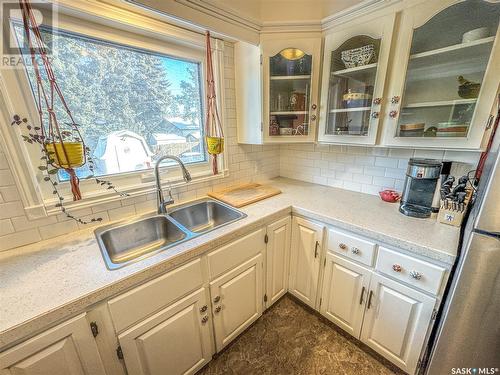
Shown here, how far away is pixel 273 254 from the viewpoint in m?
1.47

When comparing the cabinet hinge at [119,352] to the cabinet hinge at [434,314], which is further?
the cabinet hinge at [434,314]

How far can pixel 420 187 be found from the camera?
1251 mm

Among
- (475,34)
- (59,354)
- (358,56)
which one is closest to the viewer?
(59,354)

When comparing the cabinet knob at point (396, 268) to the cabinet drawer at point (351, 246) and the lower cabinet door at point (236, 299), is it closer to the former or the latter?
the cabinet drawer at point (351, 246)

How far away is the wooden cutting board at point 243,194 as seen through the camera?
1.50m

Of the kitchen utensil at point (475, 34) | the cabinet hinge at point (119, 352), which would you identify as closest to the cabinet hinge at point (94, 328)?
the cabinet hinge at point (119, 352)

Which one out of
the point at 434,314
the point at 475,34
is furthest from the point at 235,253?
the point at 475,34

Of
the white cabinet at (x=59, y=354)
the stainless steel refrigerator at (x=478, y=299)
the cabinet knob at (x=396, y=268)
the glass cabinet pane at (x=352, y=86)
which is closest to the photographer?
the white cabinet at (x=59, y=354)

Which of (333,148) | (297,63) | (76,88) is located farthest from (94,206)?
(333,148)

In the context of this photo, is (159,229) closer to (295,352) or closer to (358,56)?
(295,352)

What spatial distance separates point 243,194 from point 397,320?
121 centimetres

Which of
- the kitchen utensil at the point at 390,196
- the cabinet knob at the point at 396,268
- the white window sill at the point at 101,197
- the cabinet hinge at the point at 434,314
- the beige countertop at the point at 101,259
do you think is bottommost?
the cabinet hinge at the point at 434,314

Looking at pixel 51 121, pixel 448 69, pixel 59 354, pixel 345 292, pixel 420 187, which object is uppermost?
pixel 448 69

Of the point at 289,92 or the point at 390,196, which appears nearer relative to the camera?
the point at 390,196
